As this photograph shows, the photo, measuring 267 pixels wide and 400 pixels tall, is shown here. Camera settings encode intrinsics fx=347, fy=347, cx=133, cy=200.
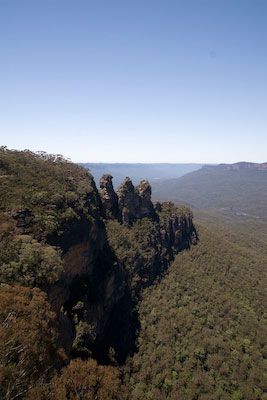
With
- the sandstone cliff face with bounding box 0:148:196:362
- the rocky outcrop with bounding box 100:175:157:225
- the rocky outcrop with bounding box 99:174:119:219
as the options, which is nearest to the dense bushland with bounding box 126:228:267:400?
the sandstone cliff face with bounding box 0:148:196:362

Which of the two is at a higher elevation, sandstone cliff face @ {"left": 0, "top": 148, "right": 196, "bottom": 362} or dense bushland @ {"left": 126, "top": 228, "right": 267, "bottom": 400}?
sandstone cliff face @ {"left": 0, "top": 148, "right": 196, "bottom": 362}

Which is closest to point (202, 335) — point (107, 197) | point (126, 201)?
point (126, 201)

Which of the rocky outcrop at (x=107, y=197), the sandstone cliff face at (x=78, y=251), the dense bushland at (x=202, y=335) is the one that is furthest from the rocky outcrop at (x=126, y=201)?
the dense bushland at (x=202, y=335)

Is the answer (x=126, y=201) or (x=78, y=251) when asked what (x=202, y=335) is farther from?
(x=126, y=201)

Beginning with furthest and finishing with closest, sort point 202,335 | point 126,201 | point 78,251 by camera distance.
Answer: point 126,201 < point 202,335 < point 78,251

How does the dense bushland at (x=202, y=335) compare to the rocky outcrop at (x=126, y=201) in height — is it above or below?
below

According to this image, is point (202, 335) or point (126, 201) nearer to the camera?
point (202, 335)

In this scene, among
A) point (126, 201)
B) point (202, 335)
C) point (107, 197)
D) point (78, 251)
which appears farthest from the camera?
point (126, 201)

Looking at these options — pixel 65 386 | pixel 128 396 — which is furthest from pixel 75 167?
pixel 65 386

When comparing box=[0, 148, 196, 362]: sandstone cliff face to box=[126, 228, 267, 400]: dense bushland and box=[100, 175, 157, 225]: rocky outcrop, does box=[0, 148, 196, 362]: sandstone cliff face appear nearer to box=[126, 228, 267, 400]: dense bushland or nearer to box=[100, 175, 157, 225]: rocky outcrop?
box=[100, 175, 157, 225]: rocky outcrop

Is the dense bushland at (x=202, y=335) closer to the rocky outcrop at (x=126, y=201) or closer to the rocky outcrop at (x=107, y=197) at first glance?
the rocky outcrop at (x=126, y=201)

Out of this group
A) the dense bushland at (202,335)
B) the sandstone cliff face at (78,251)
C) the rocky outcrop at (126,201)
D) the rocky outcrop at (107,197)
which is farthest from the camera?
the rocky outcrop at (126,201)

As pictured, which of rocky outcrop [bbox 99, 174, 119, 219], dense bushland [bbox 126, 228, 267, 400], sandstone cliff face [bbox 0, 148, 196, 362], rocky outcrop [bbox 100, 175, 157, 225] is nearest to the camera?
sandstone cliff face [bbox 0, 148, 196, 362]
